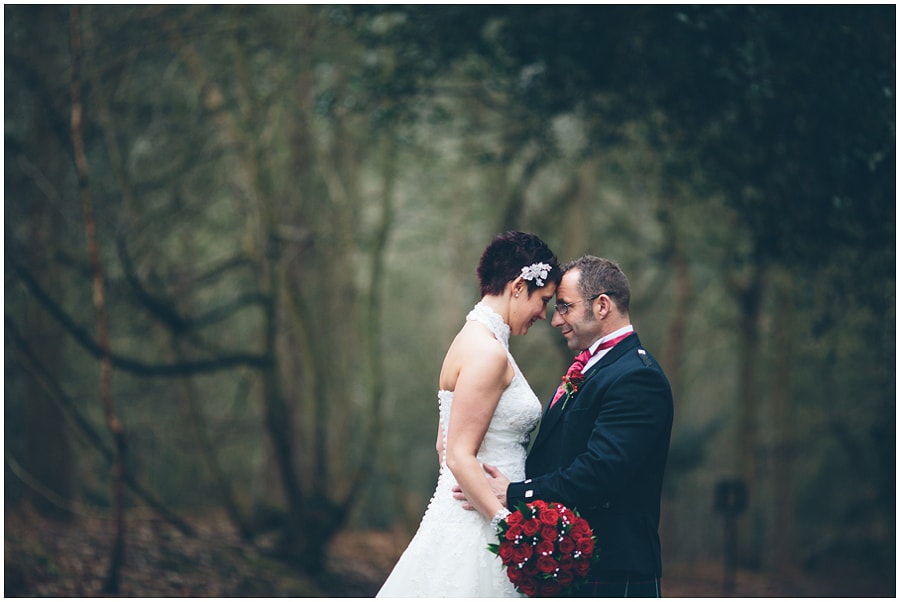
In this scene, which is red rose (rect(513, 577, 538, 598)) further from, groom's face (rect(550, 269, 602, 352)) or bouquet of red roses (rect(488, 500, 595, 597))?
groom's face (rect(550, 269, 602, 352))

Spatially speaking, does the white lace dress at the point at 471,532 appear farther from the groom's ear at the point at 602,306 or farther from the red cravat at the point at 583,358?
the groom's ear at the point at 602,306

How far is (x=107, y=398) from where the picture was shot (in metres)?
7.65

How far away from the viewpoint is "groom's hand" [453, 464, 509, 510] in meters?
3.91

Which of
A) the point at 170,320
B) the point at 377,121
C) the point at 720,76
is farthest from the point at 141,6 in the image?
the point at 720,76

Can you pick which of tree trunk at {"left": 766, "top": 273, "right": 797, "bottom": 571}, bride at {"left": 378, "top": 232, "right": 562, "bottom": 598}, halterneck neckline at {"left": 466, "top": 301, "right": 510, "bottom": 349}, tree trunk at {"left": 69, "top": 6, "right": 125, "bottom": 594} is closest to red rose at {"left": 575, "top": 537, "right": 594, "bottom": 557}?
bride at {"left": 378, "top": 232, "right": 562, "bottom": 598}

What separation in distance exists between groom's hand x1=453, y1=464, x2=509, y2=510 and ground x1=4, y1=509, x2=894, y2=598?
5098 mm

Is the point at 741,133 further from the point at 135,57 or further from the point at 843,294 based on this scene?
the point at 135,57

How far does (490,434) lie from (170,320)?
573 cm

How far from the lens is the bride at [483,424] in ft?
12.7

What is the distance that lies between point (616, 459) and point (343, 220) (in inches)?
335

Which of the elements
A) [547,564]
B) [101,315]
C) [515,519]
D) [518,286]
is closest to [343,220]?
[101,315]

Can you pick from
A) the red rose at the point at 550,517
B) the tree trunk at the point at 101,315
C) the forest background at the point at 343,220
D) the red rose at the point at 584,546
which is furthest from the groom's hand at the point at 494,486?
the tree trunk at the point at 101,315

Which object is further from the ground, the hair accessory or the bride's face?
the hair accessory

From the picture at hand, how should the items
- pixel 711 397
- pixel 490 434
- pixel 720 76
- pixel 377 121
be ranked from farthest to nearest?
pixel 711 397, pixel 377 121, pixel 720 76, pixel 490 434
